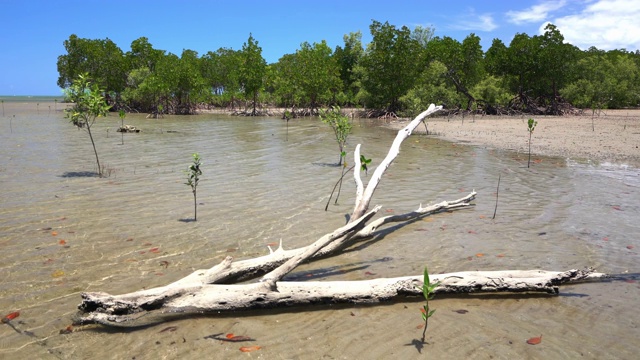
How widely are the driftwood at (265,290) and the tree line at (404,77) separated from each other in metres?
22.4

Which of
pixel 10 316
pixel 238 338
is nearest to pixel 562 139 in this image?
pixel 238 338

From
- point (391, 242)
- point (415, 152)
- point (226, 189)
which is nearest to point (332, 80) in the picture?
point (415, 152)

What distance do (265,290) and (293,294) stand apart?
0.27 m

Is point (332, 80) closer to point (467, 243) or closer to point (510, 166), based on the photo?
point (510, 166)

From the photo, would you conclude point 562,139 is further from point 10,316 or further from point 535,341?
point 10,316

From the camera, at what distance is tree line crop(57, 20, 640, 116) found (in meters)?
35.1

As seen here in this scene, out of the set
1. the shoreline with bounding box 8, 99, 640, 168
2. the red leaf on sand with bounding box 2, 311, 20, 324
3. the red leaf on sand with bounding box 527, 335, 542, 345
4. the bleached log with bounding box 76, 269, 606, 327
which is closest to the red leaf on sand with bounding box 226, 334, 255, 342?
the bleached log with bounding box 76, 269, 606, 327

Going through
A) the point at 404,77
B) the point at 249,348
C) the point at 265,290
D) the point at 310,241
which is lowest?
the point at 249,348

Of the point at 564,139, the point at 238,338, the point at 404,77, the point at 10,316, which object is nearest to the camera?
the point at 238,338

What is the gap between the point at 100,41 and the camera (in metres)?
46.6

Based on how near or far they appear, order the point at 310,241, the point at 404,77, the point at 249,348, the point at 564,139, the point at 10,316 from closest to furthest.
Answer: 1. the point at 249,348
2. the point at 10,316
3. the point at 310,241
4. the point at 564,139
5. the point at 404,77

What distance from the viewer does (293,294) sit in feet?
13.3

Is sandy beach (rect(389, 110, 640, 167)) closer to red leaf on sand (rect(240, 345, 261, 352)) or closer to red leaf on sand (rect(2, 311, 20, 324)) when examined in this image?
red leaf on sand (rect(240, 345, 261, 352))

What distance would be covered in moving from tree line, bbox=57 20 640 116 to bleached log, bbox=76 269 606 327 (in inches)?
882
